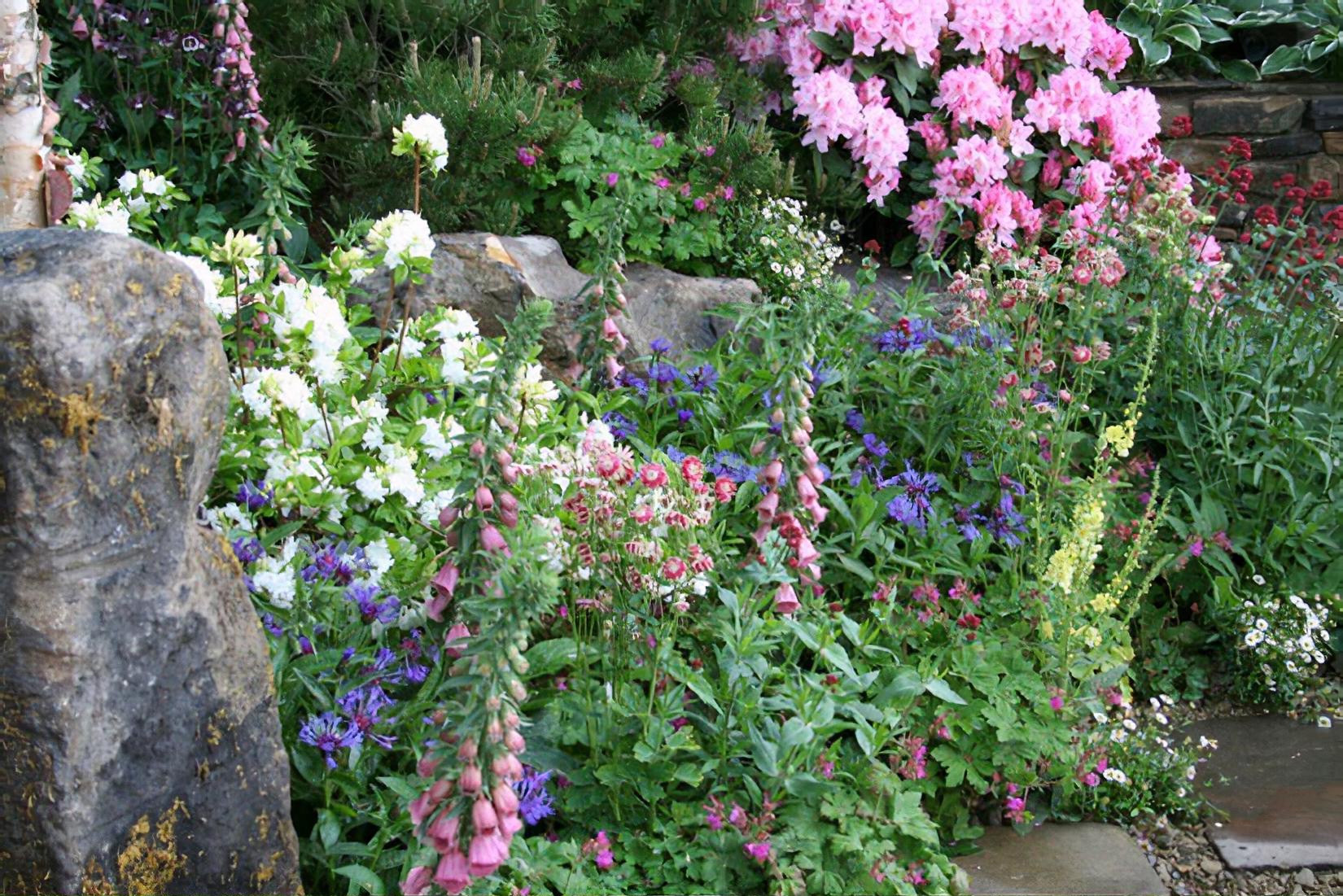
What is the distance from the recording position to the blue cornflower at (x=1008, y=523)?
373 cm

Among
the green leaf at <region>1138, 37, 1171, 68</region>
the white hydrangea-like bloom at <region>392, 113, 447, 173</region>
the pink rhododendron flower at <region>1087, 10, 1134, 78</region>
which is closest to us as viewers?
the white hydrangea-like bloom at <region>392, 113, 447, 173</region>

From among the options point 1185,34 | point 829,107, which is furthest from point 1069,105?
point 1185,34

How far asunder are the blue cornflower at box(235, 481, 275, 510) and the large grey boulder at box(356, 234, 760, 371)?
3.62 ft

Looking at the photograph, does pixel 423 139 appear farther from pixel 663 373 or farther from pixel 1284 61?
pixel 1284 61

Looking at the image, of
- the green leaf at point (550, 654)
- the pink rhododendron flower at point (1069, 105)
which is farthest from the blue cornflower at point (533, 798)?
the pink rhododendron flower at point (1069, 105)

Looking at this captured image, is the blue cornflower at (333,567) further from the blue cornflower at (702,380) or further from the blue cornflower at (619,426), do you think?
the blue cornflower at (702,380)

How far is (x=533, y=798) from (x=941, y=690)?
3.48 ft

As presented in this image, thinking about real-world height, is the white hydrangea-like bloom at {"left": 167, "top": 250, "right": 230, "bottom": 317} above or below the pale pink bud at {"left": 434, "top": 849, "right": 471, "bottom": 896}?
above

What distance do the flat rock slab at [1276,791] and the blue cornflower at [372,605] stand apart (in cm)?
217

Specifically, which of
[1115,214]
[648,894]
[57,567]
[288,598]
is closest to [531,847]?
[648,894]

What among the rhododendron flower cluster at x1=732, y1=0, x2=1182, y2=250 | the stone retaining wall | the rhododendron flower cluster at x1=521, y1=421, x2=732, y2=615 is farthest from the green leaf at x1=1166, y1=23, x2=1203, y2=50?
the rhododendron flower cluster at x1=521, y1=421, x2=732, y2=615

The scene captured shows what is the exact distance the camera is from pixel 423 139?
11.7 feet

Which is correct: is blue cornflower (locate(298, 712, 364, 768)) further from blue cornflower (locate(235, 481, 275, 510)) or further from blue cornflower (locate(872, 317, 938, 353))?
blue cornflower (locate(872, 317, 938, 353))

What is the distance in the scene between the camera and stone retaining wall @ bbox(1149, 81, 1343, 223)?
726 cm
